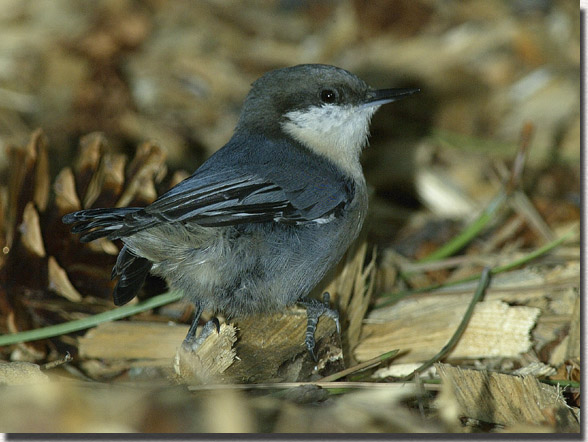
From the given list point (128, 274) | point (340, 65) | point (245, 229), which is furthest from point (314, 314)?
point (340, 65)

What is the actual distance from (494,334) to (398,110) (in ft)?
7.51

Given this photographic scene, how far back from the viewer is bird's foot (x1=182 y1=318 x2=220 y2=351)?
247cm

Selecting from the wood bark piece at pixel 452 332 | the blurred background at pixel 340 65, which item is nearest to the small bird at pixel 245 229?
the wood bark piece at pixel 452 332

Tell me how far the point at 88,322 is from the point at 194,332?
41cm

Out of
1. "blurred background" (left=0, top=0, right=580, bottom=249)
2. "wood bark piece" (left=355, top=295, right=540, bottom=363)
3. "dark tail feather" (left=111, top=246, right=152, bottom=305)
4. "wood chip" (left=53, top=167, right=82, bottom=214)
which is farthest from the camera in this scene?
"blurred background" (left=0, top=0, right=580, bottom=249)

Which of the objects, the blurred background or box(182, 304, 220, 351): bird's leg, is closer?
box(182, 304, 220, 351): bird's leg

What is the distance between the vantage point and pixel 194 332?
2.65 meters

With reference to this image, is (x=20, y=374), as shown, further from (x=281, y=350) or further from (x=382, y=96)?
(x=382, y=96)

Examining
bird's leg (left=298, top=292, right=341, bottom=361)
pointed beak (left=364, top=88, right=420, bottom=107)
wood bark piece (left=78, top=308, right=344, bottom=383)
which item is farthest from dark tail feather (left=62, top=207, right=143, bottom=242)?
pointed beak (left=364, top=88, right=420, bottom=107)

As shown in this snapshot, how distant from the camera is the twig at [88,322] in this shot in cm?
260

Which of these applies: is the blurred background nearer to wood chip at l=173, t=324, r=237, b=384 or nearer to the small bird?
the small bird

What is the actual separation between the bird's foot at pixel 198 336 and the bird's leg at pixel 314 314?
330mm

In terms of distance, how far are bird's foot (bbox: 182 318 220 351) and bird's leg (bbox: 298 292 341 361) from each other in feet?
1.08

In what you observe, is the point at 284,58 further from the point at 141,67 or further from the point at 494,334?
the point at 494,334
